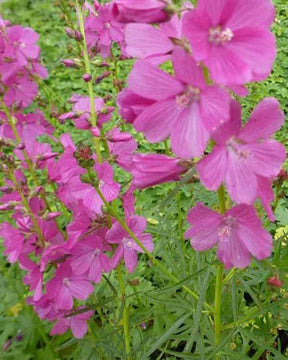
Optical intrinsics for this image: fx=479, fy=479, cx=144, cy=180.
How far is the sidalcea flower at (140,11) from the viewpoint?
92 centimetres

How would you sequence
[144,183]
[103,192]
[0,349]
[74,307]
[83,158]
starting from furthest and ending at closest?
[0,349], [74,307], [103,192], [83,158], [144,183]

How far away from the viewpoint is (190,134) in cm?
97

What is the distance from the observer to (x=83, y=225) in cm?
147

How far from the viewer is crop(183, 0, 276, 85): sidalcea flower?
90cm

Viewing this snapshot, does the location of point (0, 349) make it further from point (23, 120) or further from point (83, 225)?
point (23, 120)

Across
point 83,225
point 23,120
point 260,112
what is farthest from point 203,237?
point 23,120

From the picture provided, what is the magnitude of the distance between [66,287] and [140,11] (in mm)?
961

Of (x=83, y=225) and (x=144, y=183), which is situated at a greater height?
(x=144, y=183)

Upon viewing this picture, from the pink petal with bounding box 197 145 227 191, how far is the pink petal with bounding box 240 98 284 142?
65mm

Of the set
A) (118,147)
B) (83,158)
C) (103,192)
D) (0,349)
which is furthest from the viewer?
(0,349)

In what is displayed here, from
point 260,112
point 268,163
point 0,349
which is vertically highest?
point 260,112

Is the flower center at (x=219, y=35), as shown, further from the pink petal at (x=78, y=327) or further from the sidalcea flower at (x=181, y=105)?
the pink petal at (x=78, y=327)

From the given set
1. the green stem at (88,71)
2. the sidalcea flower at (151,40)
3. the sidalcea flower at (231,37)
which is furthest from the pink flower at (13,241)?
the sidalcea flower at (231,37)

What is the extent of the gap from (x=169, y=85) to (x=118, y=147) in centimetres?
61
